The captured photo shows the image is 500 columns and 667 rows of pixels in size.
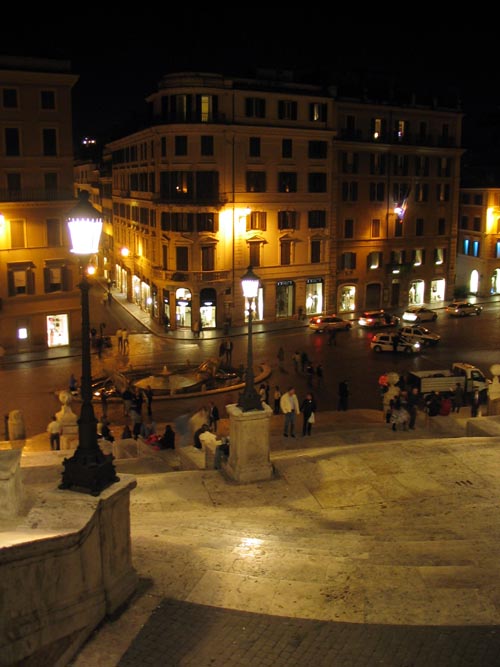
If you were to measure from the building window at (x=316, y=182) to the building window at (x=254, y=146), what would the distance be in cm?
440

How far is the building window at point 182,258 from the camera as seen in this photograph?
45.4 metres

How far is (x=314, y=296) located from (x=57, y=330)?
18.0 meters

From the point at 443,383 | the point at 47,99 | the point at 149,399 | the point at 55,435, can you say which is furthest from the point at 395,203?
the point at 55,435

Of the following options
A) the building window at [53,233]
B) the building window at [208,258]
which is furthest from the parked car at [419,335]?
the building window at [53,233]

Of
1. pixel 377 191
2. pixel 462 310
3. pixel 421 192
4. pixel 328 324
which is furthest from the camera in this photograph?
pixel 421 192

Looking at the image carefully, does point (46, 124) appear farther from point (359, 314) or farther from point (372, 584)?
point (372, 584)

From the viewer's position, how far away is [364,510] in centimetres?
1220

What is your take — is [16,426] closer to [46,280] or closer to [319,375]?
[319,375]

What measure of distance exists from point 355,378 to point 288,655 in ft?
87.5

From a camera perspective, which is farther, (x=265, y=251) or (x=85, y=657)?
(x=265, y=251)

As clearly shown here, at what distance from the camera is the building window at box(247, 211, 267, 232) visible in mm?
46781

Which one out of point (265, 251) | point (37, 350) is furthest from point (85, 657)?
point (265, 251)

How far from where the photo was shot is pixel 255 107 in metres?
45.8

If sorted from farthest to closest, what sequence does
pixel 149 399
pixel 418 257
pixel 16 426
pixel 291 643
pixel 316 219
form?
1. pixel 418 257
2. pixel 316 219
3. pixel 149 399
4. pixel 16 426
5. pixel 291 643
